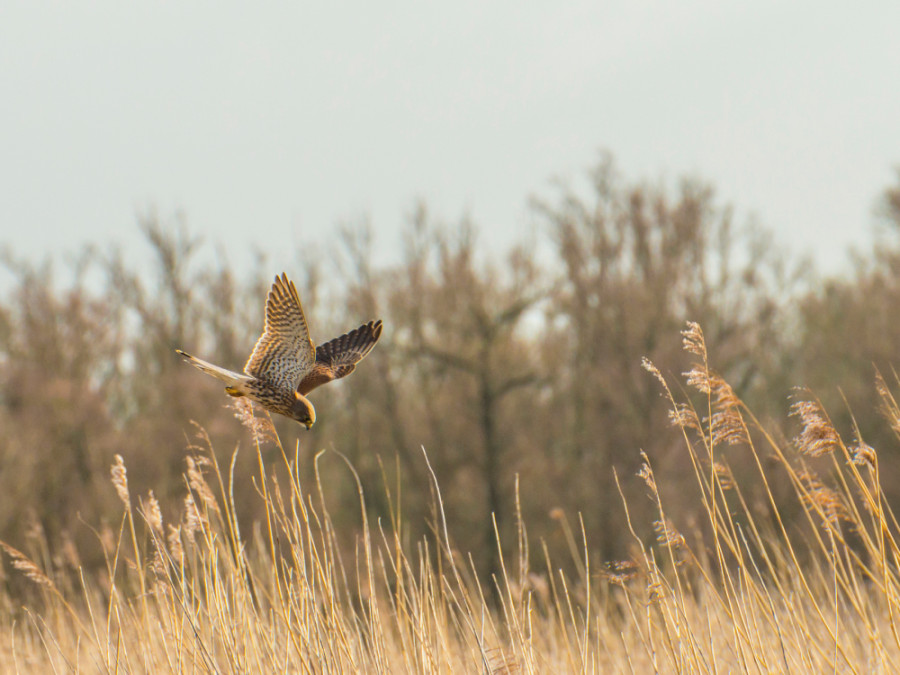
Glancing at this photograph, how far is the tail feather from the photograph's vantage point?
117 inches

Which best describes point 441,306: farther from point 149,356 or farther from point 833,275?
point 833,275

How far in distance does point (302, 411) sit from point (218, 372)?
42 centimetres

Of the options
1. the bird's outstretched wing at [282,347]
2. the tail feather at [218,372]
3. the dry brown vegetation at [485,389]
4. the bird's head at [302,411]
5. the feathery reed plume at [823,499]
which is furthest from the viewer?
the dry brown vegetation at [485,389]

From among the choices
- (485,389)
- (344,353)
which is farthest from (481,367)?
(344,353)

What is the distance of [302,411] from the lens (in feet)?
11.1

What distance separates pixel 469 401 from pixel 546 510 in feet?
9.01

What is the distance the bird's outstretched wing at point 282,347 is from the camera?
11.4 feet

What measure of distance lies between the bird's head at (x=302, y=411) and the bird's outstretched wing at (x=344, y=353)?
31cm

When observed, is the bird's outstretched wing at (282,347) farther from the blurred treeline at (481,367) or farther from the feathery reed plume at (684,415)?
the blurred treeline at (481,367)

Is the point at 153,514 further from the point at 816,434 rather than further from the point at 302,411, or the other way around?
the point at 816,434

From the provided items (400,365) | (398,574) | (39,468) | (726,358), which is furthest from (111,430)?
(398,574)

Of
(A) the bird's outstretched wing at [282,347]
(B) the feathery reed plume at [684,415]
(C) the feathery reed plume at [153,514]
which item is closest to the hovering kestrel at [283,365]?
(A) the bird's outstretched wing at [282,347]

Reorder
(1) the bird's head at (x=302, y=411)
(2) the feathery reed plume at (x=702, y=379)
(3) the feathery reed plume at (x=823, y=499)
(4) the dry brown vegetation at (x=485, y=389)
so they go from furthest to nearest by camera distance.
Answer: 1. (4) the dry brown vegetation at (x=485, y=389)
2. (1) the bird's head at (x=302, y=411)
3. (3) the feathery reed plume at (x=823, y=499)
4. (2) the feathery reed plume at (x=702, y=379)

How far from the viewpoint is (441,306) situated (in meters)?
18.8
